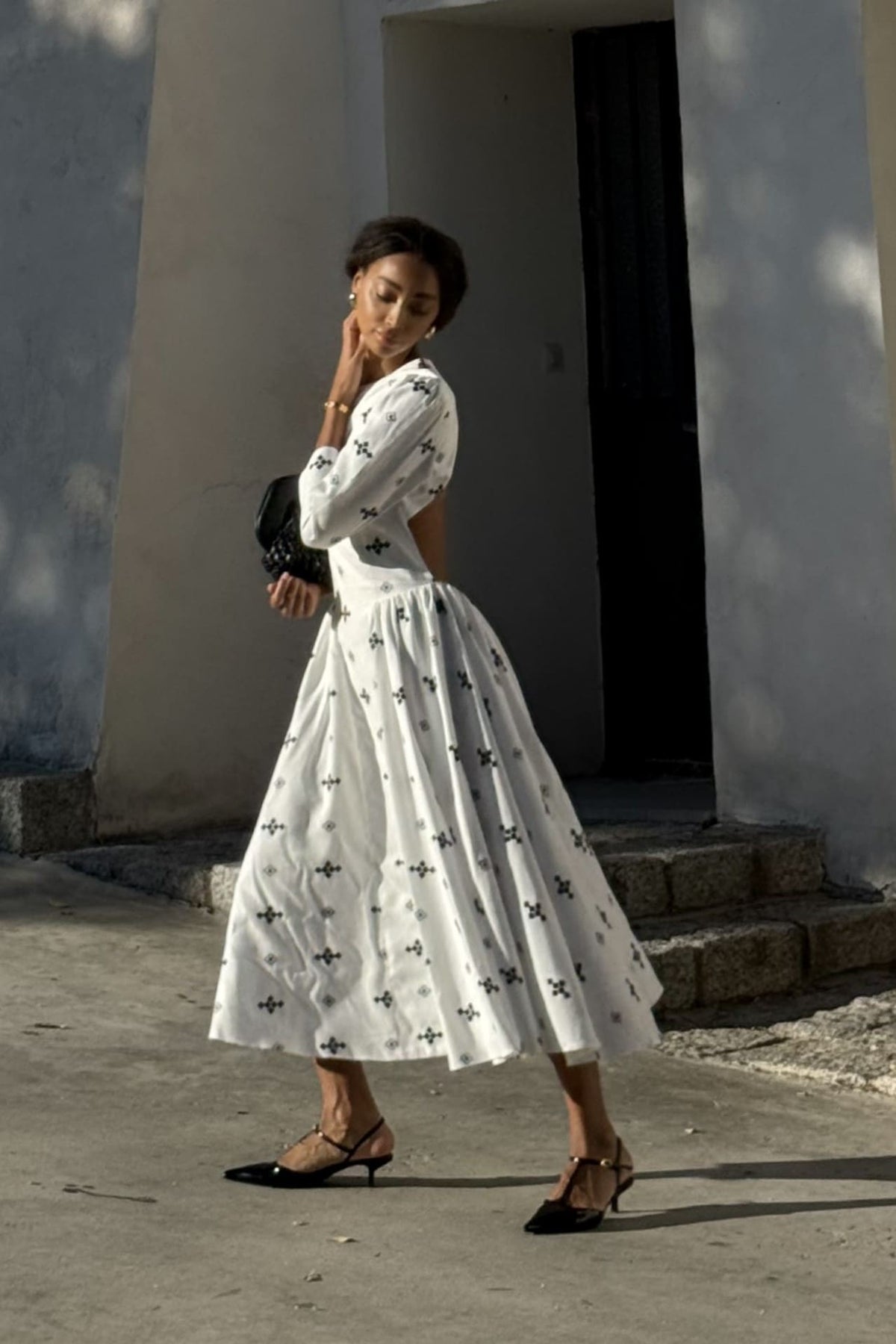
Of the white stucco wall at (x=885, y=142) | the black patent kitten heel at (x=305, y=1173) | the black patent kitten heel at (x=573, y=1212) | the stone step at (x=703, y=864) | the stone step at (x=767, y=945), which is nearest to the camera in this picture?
the black patent kitten heel at (x=573, y=1212)

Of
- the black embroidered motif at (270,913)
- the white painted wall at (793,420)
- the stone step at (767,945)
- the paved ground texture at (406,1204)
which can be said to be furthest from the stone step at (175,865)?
the black embroidered motif at (270,913)

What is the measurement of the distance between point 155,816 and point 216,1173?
2.92m

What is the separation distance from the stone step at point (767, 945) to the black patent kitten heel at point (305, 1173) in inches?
62.0

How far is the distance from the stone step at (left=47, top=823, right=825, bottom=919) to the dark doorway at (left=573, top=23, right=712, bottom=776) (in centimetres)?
116

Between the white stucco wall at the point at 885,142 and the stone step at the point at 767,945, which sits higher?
the white stucco wall at the point at 885,142

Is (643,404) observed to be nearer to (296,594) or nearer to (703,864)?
(703,864)

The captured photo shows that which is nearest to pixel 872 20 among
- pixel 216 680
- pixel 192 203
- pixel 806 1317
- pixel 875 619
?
pixel 875 619

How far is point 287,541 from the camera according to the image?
458cm

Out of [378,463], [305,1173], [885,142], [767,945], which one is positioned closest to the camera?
[378,463]

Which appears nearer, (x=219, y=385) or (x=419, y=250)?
(x=419, y=250)

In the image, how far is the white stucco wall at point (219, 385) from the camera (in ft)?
24.1

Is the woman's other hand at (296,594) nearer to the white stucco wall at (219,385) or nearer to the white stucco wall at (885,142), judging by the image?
the white stucco wall at (885,142)

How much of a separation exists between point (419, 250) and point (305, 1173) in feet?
5.79

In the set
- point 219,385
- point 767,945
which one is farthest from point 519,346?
point 767,945
